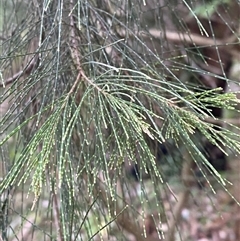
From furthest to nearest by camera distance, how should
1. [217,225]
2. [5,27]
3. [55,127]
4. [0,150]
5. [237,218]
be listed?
1. [217,225]
2. [237,218]
3. [5,27]
4. [0,150]
5. [55,127]

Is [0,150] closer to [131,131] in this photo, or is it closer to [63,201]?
[63,201]

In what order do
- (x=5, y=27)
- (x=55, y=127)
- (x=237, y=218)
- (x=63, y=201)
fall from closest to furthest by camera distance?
(x=55, y=127) → (x=63, y=201) → (x=5, y=27) → (x=237, y=218)

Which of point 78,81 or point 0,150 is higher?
point 78,81

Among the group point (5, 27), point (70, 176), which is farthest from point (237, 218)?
point (70, 176)

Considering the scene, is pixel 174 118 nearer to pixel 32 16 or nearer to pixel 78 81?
pixel 78 81

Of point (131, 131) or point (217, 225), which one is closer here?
point (131, 131)

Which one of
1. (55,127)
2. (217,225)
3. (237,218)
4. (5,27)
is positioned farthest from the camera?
(217,225)

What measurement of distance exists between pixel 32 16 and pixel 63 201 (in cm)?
38

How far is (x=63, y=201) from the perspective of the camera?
25.8 inches

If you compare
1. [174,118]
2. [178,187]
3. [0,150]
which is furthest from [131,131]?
[178,187]

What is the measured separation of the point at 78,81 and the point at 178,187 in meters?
1.49

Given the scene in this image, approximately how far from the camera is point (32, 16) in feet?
2.73

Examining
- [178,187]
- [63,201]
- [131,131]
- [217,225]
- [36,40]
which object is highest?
[36,40]

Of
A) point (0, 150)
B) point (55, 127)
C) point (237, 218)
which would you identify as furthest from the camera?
point (237, 218)
